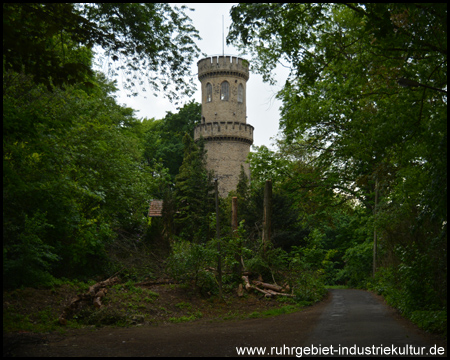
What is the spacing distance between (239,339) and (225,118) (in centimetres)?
4486

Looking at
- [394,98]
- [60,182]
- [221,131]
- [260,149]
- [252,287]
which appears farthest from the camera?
[221,131]

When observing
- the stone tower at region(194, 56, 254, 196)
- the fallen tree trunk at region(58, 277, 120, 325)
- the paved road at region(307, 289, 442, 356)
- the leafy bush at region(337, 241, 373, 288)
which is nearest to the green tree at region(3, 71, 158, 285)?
the fallen tree trunk at region(58, 277, 120, 325)

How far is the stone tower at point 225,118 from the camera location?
51.2 m

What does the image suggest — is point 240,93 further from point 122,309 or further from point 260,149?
point 122,309

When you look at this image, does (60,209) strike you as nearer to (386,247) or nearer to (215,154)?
(386,247)

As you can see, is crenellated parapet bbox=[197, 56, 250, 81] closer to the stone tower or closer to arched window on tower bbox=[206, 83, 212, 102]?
the stone tower

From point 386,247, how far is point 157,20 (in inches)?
505

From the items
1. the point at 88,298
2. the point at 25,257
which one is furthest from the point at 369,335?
the point at 25,257

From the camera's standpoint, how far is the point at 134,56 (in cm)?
969

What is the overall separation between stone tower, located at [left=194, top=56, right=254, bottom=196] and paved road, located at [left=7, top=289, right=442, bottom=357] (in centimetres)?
3916

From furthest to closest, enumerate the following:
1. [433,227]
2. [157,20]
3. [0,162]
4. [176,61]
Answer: [433,227], [176,61], [157,20], [0,162]

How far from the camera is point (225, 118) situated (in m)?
52.7

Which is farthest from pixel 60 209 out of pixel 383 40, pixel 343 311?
pixel 383 40

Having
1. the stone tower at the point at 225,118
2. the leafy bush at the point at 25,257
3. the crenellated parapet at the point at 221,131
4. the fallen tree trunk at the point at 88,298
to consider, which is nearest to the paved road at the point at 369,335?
the fallen tree trunk at the point at 88,298
